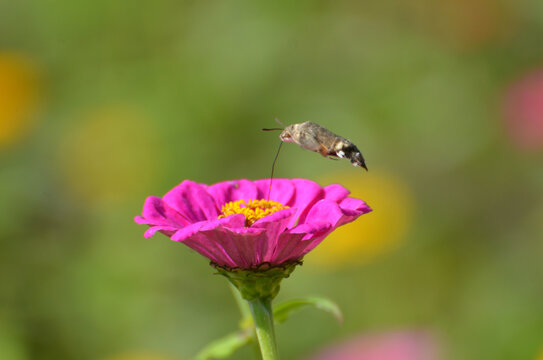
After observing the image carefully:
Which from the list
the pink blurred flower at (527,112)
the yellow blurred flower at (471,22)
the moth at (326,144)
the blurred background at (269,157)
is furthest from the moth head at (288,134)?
the yellow blurred flower at (471,22)

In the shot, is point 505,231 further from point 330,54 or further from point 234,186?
point 234,186

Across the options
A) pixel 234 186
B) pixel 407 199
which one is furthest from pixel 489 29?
pixel 234 186

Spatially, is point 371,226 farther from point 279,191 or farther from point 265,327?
point 265,327

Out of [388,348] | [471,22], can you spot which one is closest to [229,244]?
[388,348]

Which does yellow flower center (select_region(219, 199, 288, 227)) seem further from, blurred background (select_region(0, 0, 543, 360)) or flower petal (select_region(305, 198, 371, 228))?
blurred background (select_region(0, 0, 543, 360))

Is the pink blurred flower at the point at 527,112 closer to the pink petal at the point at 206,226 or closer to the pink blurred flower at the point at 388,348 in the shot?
the pink blurred flower at the point at 388,348

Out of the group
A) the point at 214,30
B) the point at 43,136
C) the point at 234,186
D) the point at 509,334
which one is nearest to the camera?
the point at 234,186

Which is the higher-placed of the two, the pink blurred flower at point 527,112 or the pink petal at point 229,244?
the pink blurred flower at point 527,112
